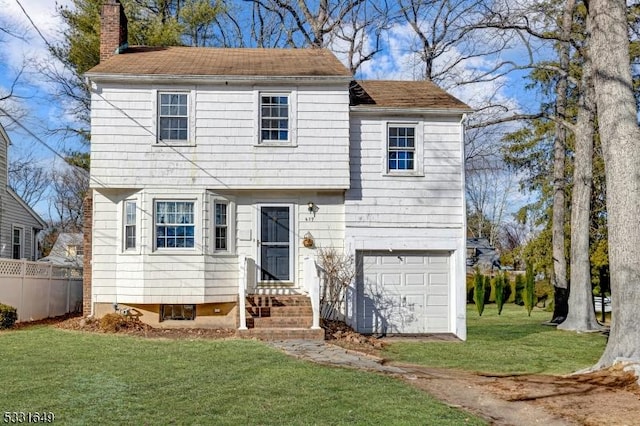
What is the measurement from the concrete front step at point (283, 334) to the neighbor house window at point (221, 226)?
2.73 metres

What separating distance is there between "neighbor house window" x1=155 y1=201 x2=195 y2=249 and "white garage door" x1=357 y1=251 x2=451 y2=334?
163 inches

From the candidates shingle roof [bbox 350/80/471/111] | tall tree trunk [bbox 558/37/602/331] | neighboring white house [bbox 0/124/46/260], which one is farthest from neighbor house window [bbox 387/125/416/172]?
neighboring white house [bbox 0/124/46/260]

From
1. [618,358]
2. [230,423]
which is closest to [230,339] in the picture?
[230,423]

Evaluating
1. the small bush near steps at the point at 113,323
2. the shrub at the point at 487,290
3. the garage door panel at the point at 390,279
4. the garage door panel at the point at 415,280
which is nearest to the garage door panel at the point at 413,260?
the garage door panel at the point at 415,280

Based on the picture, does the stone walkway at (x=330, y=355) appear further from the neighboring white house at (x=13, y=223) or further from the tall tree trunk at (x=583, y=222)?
the neighboring white house at (x=13, y=223)

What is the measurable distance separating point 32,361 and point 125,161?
579 cm

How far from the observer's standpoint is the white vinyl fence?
15203mm

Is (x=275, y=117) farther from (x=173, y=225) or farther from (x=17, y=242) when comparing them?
(x=17, y=242)

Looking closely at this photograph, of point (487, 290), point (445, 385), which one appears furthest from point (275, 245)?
point (487, 290)

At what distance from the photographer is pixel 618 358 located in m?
9.45

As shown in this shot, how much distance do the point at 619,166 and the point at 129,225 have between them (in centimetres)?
1027

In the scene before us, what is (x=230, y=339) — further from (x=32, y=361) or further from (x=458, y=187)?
(x=458, y=187)

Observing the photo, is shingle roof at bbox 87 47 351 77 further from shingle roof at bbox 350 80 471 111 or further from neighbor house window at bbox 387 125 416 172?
neighbor house window at bbox 387 125 416 172

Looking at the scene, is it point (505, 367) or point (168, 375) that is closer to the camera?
point (168, 375)
